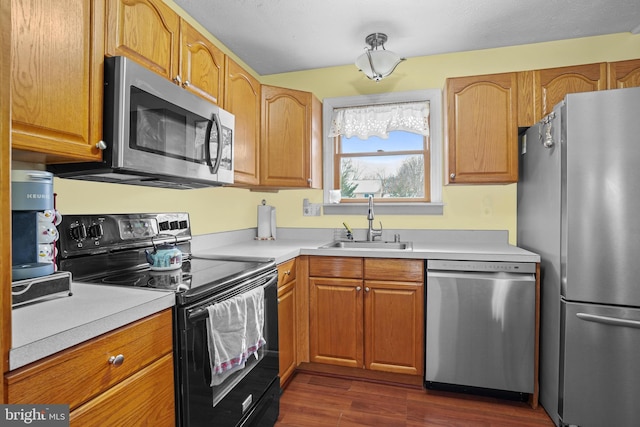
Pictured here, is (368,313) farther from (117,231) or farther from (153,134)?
(153,134)

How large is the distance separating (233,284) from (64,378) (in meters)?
0.72

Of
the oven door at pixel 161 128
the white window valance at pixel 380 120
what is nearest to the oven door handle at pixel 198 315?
the oven door at pixel 161 128

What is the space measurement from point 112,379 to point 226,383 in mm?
555

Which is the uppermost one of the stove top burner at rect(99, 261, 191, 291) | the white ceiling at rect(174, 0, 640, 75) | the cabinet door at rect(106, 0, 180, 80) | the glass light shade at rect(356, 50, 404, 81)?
the white ceiling at rect(174, 0, 640, 75)

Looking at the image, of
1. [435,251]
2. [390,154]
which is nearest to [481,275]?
[435,251]

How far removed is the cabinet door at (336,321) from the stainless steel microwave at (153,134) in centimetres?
97

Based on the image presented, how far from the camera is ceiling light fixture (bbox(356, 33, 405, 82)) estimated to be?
7.79ft

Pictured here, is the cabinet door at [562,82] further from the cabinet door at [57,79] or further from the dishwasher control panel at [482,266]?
the cabinet door at [57,79]

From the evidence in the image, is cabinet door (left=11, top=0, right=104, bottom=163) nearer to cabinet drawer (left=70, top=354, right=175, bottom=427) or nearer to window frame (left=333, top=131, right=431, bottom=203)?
cabinet drawer (left=70, top=354, right=175, bottom=427)

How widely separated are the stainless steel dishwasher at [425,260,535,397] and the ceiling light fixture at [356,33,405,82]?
4.38 feet

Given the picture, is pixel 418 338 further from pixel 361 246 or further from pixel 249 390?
pixel 249 390

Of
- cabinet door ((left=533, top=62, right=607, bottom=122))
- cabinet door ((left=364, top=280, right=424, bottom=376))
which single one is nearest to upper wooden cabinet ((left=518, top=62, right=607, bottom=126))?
cabinet door ((left=533, top=62, right=607, bottom=122))

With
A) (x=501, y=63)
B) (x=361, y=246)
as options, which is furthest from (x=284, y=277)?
(x=501, y=63)

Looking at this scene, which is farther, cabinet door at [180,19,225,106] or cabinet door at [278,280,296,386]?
cabinet door at [278,280,296,386]
